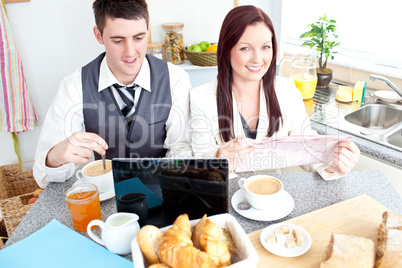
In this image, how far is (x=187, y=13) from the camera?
8.13ft

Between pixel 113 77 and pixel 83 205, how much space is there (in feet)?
2.60

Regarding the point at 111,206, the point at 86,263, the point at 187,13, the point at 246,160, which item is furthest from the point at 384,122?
the point at 86,263

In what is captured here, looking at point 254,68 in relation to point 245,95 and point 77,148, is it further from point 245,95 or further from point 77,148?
point 77,148

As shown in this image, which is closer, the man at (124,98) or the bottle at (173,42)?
the man at (124,98)

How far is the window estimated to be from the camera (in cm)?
225

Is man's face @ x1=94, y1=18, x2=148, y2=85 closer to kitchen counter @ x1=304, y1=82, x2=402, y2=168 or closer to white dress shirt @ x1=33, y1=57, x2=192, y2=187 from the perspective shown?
white dress shirt @ x1=33, y1=57, x2=192, y2=187

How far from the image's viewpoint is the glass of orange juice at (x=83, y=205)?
38.4 inches

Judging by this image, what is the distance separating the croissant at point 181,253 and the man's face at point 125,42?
1.02 metres

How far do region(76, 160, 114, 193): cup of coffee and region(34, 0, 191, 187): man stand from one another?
232mm

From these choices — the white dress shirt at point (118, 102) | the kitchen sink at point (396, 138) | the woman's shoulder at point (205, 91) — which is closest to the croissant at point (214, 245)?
the white dress shirt at point (118, 102)

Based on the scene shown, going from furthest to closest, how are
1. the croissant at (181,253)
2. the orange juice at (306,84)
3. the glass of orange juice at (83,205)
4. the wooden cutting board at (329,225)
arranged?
the orange juice at (306,84) < the glass of orange juice at (83,205) < the wooden cutting board at (329,225) < the croissant at (181,253)

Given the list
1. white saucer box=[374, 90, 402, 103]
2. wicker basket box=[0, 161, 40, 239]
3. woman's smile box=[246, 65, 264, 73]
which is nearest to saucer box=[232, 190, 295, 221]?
woman's smile box=[246, 65, 264, 73]

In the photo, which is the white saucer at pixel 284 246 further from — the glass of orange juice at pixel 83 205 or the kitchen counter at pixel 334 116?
the kitchen counter at pixel 334 116

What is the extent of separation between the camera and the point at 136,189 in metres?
0.93
